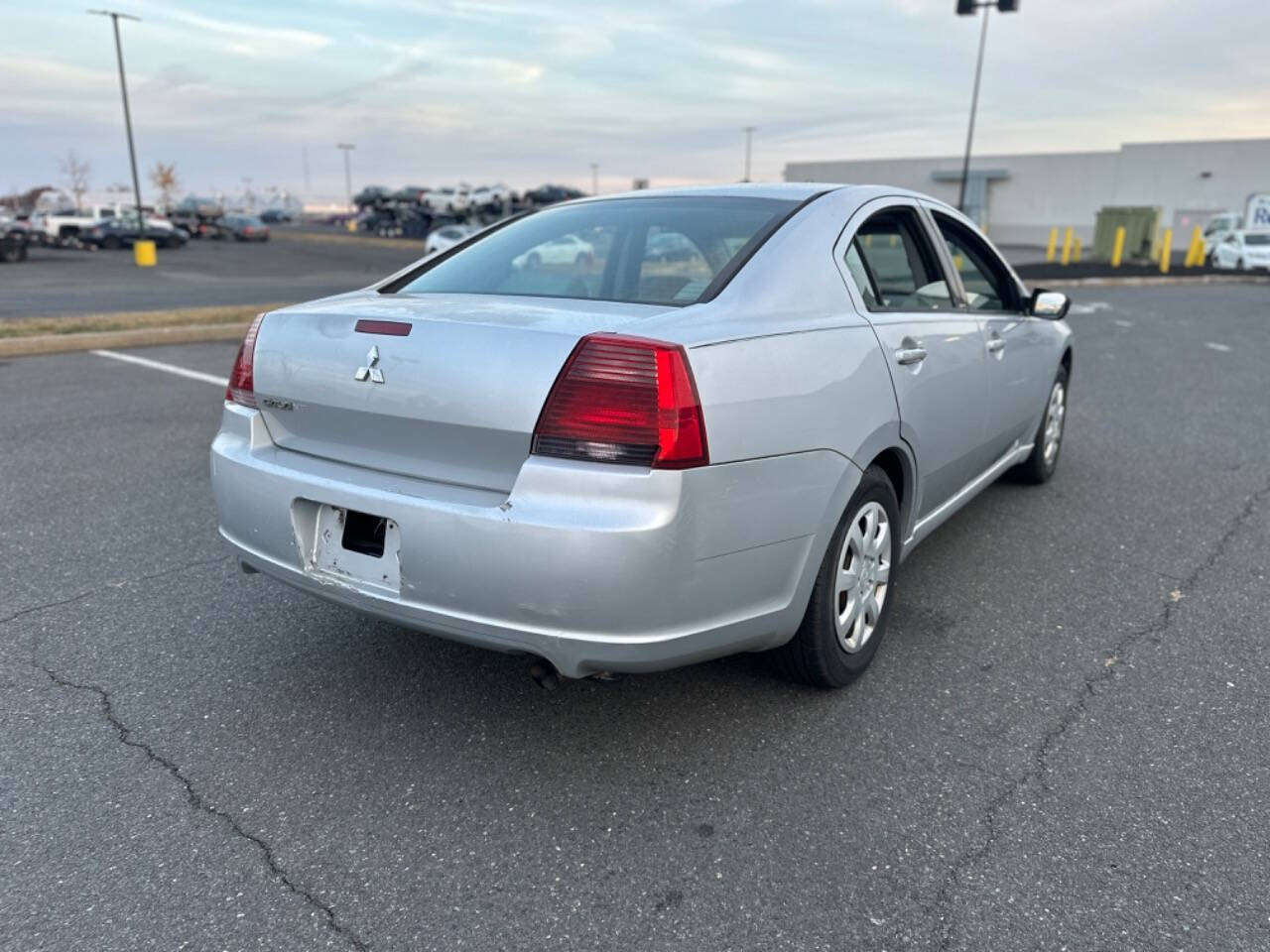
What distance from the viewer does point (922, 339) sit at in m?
3.34

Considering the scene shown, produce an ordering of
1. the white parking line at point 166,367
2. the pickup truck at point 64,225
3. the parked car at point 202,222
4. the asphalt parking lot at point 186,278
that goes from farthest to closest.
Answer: the parked car at point 202,222 → the pickup truck at point 64,225 → the asphalt parking lot at point 186,278 → the white parking line at point 166,367

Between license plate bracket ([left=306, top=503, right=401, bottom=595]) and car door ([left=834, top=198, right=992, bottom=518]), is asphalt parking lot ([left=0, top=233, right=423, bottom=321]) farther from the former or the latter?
car door ([left=834, top=198, right=992, bottom=518])

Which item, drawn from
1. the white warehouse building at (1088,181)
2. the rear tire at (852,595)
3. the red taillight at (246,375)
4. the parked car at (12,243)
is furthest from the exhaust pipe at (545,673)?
the white warehouse building at (1088,181)

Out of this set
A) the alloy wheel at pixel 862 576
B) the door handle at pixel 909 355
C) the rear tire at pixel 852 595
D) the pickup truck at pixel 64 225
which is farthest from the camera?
the pickup truck at pixel 64 225

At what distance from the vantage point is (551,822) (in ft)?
8.04

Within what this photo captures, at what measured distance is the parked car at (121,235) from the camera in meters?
38.7

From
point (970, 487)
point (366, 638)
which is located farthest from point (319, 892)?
point (970, 487)

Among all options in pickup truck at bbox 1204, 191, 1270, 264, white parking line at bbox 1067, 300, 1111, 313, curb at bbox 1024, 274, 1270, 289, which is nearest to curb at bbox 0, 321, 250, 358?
white parking line at bbox 1067, 300, 1111, 313

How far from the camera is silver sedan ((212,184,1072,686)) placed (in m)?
2.33

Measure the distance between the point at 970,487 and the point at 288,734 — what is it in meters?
2.92

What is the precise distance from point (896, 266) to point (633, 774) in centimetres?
221

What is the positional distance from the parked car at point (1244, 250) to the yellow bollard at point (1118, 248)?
112 inches

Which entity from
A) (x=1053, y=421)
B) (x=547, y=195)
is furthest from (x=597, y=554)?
(x=547, y=195)

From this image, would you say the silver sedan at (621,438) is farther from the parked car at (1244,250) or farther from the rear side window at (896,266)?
the parked car at (1244,250)
